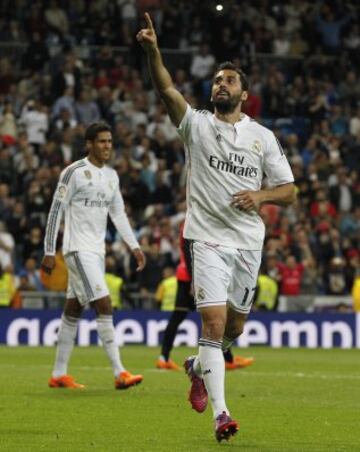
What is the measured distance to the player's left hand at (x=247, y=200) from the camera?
923 cm

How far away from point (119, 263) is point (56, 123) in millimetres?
3458

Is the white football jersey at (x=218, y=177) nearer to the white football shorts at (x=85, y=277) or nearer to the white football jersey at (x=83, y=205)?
the white football shorts at (x=85, y=277)

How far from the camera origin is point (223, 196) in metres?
9.45

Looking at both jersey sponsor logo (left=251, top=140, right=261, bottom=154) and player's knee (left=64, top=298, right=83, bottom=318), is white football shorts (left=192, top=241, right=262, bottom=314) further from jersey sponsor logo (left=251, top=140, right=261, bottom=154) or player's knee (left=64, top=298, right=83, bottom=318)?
player's knee (left=64, top=298, right=83, bottom=318)

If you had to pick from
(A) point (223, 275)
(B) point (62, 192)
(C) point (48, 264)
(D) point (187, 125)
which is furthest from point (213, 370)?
(B) point (62, 192)

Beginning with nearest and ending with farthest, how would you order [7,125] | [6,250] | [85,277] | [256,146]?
[256,146] < [85,277] < [6,250] < [7,125]

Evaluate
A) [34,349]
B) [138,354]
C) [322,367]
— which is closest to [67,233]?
[322,367]

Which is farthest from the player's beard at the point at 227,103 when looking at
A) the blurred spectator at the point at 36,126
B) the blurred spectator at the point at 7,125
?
the blurred spectator at the point at 36,126

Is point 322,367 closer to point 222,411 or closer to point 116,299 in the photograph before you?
point 116,299

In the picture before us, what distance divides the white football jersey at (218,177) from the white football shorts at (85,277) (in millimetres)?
3597

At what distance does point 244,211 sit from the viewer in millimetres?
9359

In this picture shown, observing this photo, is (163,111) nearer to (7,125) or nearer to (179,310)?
(7,125)

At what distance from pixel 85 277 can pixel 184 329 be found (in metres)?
10.2

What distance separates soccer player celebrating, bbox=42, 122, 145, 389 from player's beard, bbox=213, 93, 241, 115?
3823 millimetres
